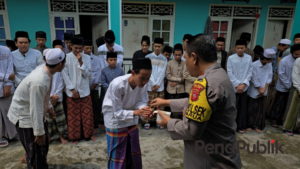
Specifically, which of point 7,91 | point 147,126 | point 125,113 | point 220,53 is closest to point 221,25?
point 220,53

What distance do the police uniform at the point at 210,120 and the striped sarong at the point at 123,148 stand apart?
0.89m

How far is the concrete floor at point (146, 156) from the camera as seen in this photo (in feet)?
10.4

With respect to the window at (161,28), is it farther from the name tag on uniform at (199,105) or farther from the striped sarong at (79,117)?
the name tag on uniform at (199,105)

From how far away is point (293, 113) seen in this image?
4.46 meters

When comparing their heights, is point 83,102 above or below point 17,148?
above

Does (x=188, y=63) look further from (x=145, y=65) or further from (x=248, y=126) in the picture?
(x=248, y=126)

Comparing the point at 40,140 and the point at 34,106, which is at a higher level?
the point at 34,106

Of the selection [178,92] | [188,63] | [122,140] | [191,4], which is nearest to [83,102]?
[122,140]

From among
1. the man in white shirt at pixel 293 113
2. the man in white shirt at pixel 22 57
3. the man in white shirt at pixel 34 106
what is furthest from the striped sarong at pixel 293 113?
the man in white shirt at pixel 22 57

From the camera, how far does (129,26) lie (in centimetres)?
721

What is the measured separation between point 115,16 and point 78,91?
7.92 feet

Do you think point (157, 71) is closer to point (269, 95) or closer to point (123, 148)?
point (123, 148)

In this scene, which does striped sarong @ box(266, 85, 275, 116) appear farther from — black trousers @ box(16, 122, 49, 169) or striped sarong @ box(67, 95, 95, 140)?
black trousers @ box(16, 122, 49, 169)

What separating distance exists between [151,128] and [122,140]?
234 cm
